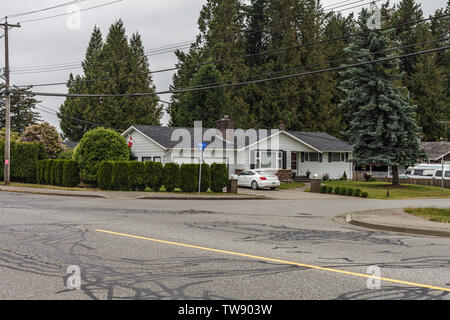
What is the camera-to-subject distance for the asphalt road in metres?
5.95

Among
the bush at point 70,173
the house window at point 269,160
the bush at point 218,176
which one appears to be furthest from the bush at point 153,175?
the house window at point 269,160

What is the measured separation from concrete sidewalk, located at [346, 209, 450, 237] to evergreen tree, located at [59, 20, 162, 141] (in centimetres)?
5043

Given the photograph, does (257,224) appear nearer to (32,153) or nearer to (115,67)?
(32,153)

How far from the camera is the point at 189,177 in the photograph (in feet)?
89.4

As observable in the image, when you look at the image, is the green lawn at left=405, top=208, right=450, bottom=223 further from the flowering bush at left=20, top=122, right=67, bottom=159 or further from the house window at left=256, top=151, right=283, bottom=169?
the flowering bush at left=20, top=122, right=67, bottom=159

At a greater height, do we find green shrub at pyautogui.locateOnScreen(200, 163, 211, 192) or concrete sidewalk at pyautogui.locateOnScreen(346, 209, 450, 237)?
green shrub at pyautogui.locateOnScreen(200, 163, 211, 192)

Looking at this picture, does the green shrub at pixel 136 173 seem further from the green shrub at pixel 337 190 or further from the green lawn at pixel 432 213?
the green lawn at pixel 432 213

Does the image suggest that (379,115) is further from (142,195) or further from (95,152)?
(95,152)

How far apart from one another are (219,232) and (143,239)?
2.22m

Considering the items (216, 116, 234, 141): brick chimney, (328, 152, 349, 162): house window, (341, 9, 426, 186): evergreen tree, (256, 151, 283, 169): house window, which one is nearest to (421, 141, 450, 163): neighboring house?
(328, 152, 349, 162): house window

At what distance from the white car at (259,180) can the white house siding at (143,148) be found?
7.06 metres

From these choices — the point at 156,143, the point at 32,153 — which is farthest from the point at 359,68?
the point at 32,153

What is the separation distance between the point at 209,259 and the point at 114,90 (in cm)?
6014

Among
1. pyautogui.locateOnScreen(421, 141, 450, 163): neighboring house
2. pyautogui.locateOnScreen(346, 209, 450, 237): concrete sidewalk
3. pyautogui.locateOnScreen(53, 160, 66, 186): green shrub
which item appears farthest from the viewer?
pyautogui.locateOnScreen(421, 141, 450, 163): neighboring house
